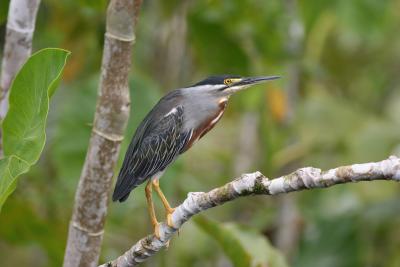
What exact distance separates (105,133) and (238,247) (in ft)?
3.17

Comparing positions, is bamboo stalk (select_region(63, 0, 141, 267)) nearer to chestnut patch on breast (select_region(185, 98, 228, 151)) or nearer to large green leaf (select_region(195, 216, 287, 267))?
chestnut patch on breast (select_region(185, 98, 228, 151))

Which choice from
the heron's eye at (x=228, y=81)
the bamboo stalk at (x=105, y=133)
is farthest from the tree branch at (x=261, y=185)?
the heron's eye at (x=228, y=81)

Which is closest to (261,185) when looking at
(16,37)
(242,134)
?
(16,37)

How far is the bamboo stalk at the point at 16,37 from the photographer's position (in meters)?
2.92

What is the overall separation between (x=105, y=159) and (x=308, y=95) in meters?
4.32

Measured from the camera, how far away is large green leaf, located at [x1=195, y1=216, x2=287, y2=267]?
11.4 ft

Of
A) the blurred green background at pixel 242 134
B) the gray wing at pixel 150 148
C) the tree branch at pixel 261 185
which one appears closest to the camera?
the tree branch at pixel 261 185

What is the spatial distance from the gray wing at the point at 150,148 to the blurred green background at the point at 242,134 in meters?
0.83

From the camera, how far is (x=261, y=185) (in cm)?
239

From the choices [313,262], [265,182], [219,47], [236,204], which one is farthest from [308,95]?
[265,182]

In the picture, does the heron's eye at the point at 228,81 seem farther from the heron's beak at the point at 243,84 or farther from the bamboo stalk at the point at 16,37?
the bamboo stalk at the point at 16,37

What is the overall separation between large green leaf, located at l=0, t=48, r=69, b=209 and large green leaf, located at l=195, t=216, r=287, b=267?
112 centimetres

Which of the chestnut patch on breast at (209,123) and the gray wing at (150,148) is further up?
the chestnut patch on breast at (209,123)

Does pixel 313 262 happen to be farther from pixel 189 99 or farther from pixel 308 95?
pixel 189 99
